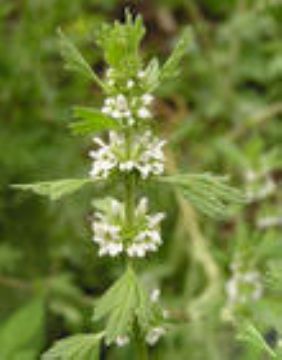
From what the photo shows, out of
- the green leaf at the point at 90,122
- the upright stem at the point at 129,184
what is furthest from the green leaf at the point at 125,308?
the green leaf at the point at 90,122

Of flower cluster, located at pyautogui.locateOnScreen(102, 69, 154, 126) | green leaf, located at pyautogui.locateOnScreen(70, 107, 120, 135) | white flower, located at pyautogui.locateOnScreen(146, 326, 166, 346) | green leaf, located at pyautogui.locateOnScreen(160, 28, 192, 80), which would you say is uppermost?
green leaf, located at pyautogui.locateOnScreen(160, 28, 192, 80)

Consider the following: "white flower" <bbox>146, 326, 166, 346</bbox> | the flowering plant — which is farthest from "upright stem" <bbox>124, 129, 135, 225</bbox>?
"white flower" <bbox>146, 326, 166, 346</bbox>

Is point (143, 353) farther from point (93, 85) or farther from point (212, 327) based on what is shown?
point (93, 85)

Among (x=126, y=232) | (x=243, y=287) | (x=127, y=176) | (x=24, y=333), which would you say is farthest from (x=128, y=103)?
(x=243, y=287)

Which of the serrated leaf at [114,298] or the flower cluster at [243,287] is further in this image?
the flower cluster at [243,287]

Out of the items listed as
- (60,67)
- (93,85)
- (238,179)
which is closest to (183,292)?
(238,179)

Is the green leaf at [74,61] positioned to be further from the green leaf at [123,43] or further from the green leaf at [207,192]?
the green leaf at [207,192]

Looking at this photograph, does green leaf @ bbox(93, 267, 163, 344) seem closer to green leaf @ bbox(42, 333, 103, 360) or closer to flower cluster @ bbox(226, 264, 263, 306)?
green leaf @ bbox(42, 333, 103, 360)
